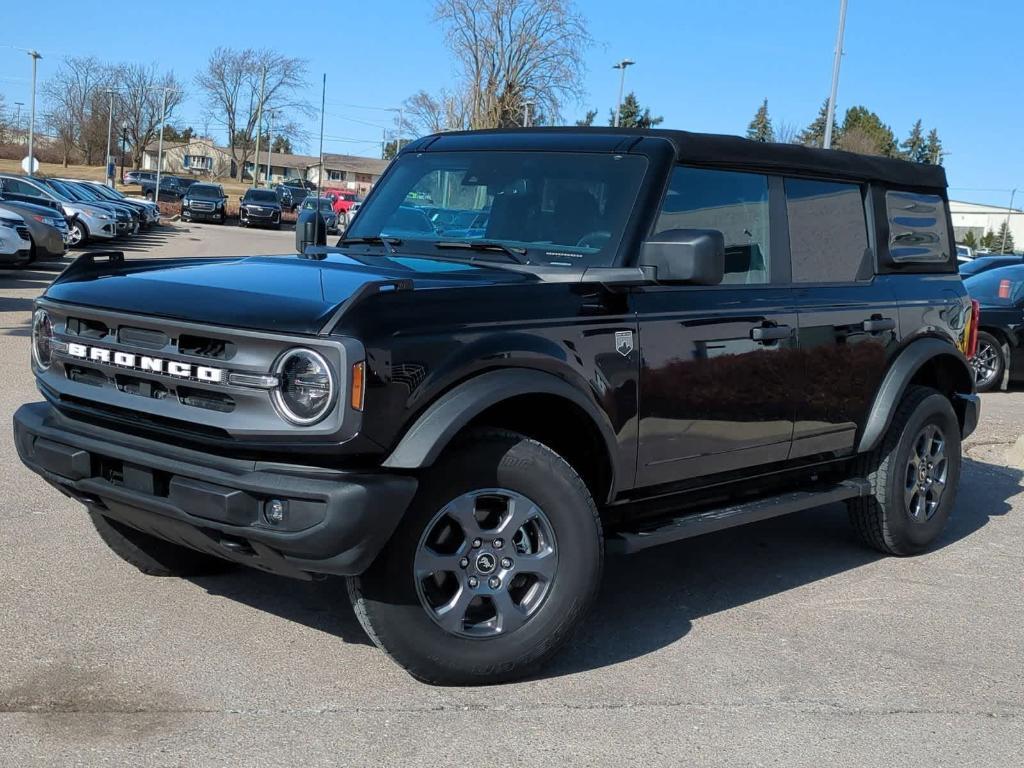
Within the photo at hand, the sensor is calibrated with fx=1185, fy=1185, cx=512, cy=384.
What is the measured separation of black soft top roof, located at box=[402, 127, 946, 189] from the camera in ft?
16.4

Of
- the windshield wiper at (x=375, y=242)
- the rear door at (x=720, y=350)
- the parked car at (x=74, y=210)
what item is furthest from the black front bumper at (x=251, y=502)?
the parked car at (x=74, y=210)

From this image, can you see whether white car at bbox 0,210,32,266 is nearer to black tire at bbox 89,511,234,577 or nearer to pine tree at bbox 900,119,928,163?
black tire at bbox 89,511,234,577

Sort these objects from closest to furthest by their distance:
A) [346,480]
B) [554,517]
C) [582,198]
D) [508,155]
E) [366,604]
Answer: [346,480] < [366,604] < [554,517] < [582,198] < [508,155]

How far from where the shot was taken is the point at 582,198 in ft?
16.0

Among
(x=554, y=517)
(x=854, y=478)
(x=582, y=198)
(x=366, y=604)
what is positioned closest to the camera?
(x=366, y=604)

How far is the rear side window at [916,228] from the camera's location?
6199 millimetres

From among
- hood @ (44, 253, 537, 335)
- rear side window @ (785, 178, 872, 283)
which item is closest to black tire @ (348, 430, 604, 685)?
hood @ (44, 253, 537, 335)

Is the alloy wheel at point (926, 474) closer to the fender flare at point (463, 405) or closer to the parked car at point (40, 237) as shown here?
the fender flare at point (463, 405)

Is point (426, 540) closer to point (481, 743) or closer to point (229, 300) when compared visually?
point (481, 743)

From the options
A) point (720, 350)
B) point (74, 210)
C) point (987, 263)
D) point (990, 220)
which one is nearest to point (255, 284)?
point (720, 350)

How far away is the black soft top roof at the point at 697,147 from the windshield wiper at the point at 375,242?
0.59 metres

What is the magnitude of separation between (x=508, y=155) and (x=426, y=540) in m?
2.03

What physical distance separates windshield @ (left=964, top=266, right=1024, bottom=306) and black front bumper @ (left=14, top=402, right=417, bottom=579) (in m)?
11.9

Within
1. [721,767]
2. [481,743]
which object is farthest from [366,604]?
[721,767]
